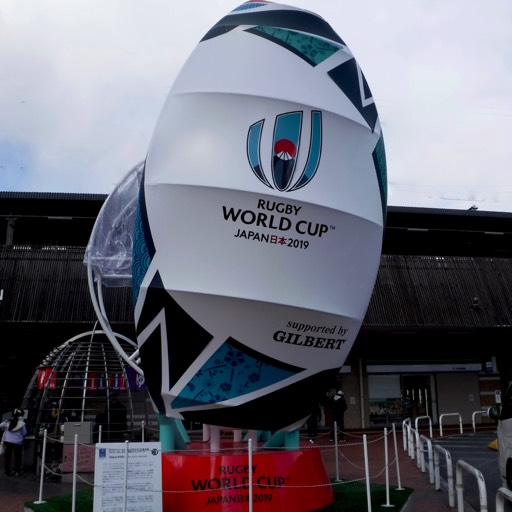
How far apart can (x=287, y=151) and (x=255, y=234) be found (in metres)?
1.27

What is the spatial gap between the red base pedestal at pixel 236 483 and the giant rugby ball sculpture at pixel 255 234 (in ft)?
1.67

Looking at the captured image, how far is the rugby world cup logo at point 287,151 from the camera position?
8.84m

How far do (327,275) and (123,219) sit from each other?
6.77 m

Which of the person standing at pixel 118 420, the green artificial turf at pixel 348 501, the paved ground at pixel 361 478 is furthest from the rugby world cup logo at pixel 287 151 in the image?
the person standing at pixel 118 420

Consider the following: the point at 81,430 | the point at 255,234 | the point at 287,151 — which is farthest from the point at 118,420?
the point at 287,151

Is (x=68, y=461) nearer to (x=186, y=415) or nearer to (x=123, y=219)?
(x=123, y=219)

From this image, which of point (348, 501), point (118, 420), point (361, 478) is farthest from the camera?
point (118, 420)

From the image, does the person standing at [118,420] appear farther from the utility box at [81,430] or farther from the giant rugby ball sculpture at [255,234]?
the giant rugby ball sculpture at [255,234]

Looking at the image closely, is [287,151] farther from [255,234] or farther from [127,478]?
[127,478]

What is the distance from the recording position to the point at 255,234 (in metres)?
8.65

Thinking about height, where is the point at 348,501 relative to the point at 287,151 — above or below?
below

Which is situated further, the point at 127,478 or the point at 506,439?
the point at 506,439

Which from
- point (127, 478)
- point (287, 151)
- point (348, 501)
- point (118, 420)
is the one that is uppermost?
point (287, 151)

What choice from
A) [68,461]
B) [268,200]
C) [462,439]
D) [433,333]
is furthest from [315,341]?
[433,333]
